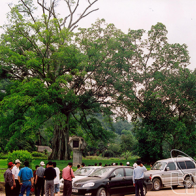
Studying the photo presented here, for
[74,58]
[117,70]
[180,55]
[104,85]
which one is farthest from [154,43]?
Answer: [74,58]

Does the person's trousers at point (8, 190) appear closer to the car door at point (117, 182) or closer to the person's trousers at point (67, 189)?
the person's trousers at point (67, 189)

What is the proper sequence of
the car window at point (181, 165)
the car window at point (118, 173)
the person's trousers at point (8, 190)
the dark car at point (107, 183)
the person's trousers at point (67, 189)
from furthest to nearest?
the car window at point (181, 165) → the car window at point (118, 173) → the dark car at point (107, 183) → the person's trousers at point (67, 189) → the person's trousers at point (8, 190)

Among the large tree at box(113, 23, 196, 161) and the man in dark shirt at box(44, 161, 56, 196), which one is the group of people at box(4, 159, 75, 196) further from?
the large tree at box(113, 23, 196, 161)

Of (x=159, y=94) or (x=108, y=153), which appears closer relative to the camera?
(x=159, y=94)

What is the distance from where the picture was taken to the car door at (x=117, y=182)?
35.6 ft

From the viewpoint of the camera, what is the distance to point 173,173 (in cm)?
1545

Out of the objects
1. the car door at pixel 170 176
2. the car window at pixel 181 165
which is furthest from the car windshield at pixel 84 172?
the car window at pixel 181 165

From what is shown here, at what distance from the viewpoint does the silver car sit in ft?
49.6

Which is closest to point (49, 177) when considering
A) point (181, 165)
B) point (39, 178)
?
point (39, 178)

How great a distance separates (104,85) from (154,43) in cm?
941

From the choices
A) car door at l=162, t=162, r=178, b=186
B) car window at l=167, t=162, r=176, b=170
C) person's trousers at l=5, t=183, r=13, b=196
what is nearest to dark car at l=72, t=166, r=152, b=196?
person's trousers at l=5, t=183, r=13, b=196

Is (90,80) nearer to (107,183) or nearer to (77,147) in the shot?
(77,147)

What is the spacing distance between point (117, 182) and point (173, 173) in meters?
5.91

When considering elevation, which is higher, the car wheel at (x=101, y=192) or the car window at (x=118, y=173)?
the car window at (x=118, y=173)
